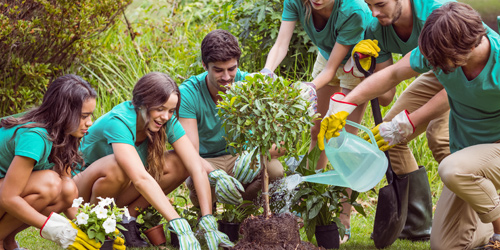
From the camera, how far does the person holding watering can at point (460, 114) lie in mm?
2666

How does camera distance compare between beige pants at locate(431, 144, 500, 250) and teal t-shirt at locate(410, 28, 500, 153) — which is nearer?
teal t-shirt at locate(410, 28, 500, 153)

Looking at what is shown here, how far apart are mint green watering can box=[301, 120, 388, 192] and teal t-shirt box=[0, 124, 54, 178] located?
53.2 inches

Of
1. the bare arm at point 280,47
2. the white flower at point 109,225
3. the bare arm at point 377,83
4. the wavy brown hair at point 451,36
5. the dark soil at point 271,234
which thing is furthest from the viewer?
the bare arm at point 280,47

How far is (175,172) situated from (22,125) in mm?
907

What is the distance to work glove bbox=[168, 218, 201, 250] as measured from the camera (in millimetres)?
2936

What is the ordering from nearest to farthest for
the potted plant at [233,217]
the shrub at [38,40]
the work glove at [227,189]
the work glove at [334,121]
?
1. the work glove at [334,121]
2. the work glove at [227,189]
3. the potted plant at [233,217]
4. the shrub at [38,40]

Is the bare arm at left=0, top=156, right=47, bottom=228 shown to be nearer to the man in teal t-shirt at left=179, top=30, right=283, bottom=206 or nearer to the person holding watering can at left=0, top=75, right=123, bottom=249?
the person holding watering can at left=0, top=75, right=123, bottom=249

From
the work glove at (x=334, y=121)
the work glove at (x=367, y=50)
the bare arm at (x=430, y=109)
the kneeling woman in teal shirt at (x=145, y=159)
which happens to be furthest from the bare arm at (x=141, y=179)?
the bare arm at (x=430, y=109)

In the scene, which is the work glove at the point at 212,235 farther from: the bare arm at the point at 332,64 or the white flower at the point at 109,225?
the bare arm at the point at 332,64

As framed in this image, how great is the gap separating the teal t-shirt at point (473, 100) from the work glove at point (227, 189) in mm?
1159

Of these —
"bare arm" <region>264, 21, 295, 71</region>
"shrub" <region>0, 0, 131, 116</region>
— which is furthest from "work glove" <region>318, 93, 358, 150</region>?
"shrub" <region>0, 0, 131, 116</region>

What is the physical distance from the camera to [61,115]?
9.62 feet

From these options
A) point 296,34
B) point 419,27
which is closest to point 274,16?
point 296,34

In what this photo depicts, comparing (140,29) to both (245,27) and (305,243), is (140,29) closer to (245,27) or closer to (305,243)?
(245,27)
